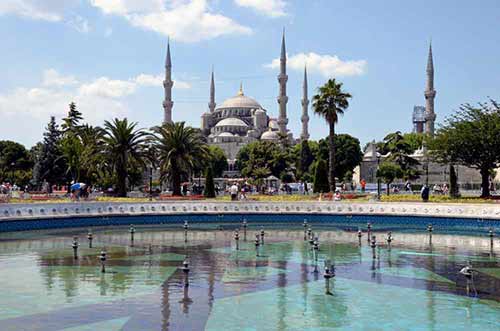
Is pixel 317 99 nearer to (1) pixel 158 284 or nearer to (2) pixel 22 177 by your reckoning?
(1) pixel 158 284

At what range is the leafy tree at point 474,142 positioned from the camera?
41031 millimetres

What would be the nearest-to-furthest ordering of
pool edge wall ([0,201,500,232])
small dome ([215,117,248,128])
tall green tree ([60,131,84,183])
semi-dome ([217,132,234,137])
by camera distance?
pool edge wall ([0,201,500,232]) < tall green tree ([60,131,84,183]) < semi-dome ([217,132,234,137]) < small dome ([215,117,248,128])

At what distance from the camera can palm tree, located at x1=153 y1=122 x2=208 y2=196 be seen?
1759 inches

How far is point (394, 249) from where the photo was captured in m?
22.5

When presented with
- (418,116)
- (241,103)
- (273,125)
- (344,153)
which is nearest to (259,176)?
(344,153)

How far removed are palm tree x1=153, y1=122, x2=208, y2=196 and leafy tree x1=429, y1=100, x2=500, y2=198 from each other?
17530 mm

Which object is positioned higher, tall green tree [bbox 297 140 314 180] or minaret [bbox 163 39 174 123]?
minaret [bbox 163 39 174 123]

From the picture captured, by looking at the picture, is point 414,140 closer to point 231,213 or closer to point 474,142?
point 474,142

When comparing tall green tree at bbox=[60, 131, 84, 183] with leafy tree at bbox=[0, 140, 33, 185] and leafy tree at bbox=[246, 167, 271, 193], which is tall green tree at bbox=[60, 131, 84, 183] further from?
leafy tree at bbox=[0, 140, 33, 185]

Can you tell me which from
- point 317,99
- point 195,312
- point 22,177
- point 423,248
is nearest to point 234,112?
point 22,177

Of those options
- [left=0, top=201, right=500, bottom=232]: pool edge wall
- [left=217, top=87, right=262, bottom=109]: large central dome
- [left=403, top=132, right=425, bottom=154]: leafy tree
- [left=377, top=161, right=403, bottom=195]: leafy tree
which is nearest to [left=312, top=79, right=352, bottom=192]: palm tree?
[left=0, top=201, right=500, bottom=232]: pool edge wall

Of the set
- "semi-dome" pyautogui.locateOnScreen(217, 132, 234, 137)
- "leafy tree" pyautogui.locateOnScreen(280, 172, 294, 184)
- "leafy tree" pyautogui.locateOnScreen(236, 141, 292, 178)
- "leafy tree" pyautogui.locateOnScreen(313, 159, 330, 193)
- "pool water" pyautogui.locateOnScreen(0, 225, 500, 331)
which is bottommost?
"pool water" pyautogui.locateOnScreen(0, 225, 500, 331)

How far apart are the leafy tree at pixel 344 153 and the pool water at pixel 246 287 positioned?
59.0 metres

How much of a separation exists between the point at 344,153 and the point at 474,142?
42621 millimetres
